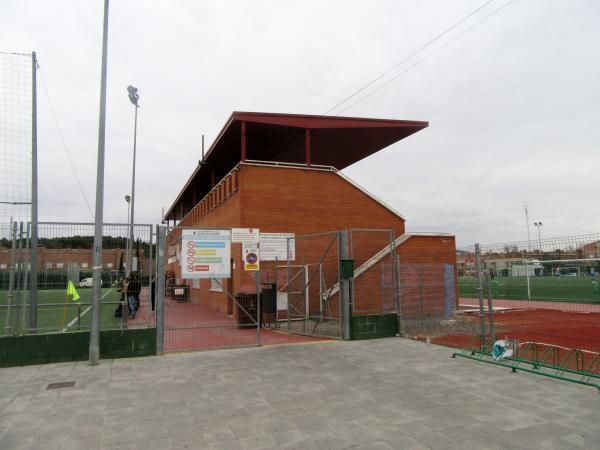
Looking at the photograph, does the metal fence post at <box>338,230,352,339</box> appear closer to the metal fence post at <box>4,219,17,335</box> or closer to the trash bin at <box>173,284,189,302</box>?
the trash bin at <box>173,284,189,302</box>

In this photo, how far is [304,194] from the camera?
18.1m

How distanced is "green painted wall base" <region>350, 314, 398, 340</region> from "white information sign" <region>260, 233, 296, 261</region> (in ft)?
15.5

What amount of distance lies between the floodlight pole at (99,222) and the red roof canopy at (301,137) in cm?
783

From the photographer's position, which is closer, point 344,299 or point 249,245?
point 249,245

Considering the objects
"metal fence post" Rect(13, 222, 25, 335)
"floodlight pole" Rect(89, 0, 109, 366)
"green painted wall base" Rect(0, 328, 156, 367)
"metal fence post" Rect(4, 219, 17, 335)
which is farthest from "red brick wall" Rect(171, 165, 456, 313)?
"metal fence post" Rect(4, 219, 17, 335)

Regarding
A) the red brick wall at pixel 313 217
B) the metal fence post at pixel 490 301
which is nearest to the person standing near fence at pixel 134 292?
the red brick wall at pixel 313 217

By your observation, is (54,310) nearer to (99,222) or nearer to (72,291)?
(72,291)

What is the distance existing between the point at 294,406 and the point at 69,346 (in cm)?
572

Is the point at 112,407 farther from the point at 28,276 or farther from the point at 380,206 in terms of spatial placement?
the point at 380,206

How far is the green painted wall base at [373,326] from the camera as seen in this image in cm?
1157

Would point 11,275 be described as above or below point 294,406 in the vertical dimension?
above

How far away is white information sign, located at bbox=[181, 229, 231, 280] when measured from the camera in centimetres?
1013

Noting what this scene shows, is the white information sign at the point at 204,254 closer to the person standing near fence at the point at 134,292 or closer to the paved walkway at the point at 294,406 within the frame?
the person standing near fence at the point at 134,292

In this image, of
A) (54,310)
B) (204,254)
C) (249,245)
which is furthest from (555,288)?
(54,310)
